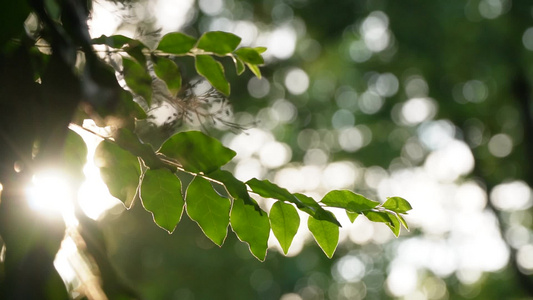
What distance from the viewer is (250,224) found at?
96cm

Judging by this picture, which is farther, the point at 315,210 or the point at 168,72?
the point at 168,72

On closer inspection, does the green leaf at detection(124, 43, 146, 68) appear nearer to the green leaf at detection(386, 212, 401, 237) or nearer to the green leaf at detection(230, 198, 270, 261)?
the green leaf at detection(230, 198, 270, 261)

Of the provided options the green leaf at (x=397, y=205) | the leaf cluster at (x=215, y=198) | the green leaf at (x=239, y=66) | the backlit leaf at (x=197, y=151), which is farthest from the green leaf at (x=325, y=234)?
the green leaf at (x=239, y=66)

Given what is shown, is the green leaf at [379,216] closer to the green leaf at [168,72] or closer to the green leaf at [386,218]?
the green leaf at [386,218]

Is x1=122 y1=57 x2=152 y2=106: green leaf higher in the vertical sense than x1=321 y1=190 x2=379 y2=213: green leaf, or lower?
higher

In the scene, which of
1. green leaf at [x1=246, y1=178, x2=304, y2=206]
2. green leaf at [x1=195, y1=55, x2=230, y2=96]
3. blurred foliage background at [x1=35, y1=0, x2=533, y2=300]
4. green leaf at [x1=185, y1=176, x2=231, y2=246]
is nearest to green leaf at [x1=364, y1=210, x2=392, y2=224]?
green leaf at [x1=246, y1=178, x2=304, y2=206]

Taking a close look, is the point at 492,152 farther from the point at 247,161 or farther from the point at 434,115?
the point at 247,161

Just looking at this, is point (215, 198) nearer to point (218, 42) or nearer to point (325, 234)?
point (325, 234)

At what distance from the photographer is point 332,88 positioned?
13.8 meters

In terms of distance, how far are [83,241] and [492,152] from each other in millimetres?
12684

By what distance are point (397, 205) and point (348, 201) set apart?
0.08 m

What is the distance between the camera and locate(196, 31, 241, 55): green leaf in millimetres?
1052

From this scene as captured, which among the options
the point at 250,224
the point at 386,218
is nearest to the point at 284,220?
the point at 250,224

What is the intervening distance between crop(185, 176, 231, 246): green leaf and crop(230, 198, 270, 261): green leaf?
0.02 m
